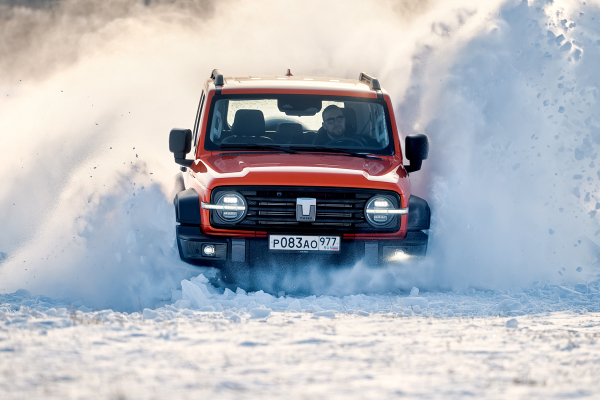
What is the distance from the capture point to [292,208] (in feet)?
21.9

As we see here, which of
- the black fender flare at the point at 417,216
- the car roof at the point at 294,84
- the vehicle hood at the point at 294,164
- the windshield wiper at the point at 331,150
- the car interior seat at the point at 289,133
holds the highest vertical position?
the car roof at the point at 294,84

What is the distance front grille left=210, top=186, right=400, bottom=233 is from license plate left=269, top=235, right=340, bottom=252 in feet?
0.27

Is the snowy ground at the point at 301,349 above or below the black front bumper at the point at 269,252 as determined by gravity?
below

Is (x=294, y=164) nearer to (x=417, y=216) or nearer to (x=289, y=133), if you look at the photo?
(x=289, y=133)

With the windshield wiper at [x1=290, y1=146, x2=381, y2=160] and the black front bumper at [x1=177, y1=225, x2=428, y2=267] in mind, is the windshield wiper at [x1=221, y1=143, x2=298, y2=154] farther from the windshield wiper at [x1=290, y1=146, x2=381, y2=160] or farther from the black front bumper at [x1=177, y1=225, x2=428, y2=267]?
the black front bumper at [x1=177, y1=225, x2=428, y2=267]

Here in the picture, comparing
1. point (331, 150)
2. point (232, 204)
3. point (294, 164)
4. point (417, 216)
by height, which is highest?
point (331, 150)

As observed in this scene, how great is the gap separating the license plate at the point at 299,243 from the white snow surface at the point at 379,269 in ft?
0.73

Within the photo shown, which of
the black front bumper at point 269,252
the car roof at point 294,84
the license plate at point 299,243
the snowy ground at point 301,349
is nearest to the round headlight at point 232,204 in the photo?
the black front bumper at point 269,252

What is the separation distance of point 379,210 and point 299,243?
2.40 feet

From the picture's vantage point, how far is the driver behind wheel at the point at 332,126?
7.59 meters

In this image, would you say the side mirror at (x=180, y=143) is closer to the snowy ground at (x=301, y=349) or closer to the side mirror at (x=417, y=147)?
the snowy ground at (x=301, y=349)

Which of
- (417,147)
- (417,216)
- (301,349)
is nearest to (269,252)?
(417,216)

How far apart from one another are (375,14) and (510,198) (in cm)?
1786

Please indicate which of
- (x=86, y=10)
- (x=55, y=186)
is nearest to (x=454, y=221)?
(x=55, y=186)
